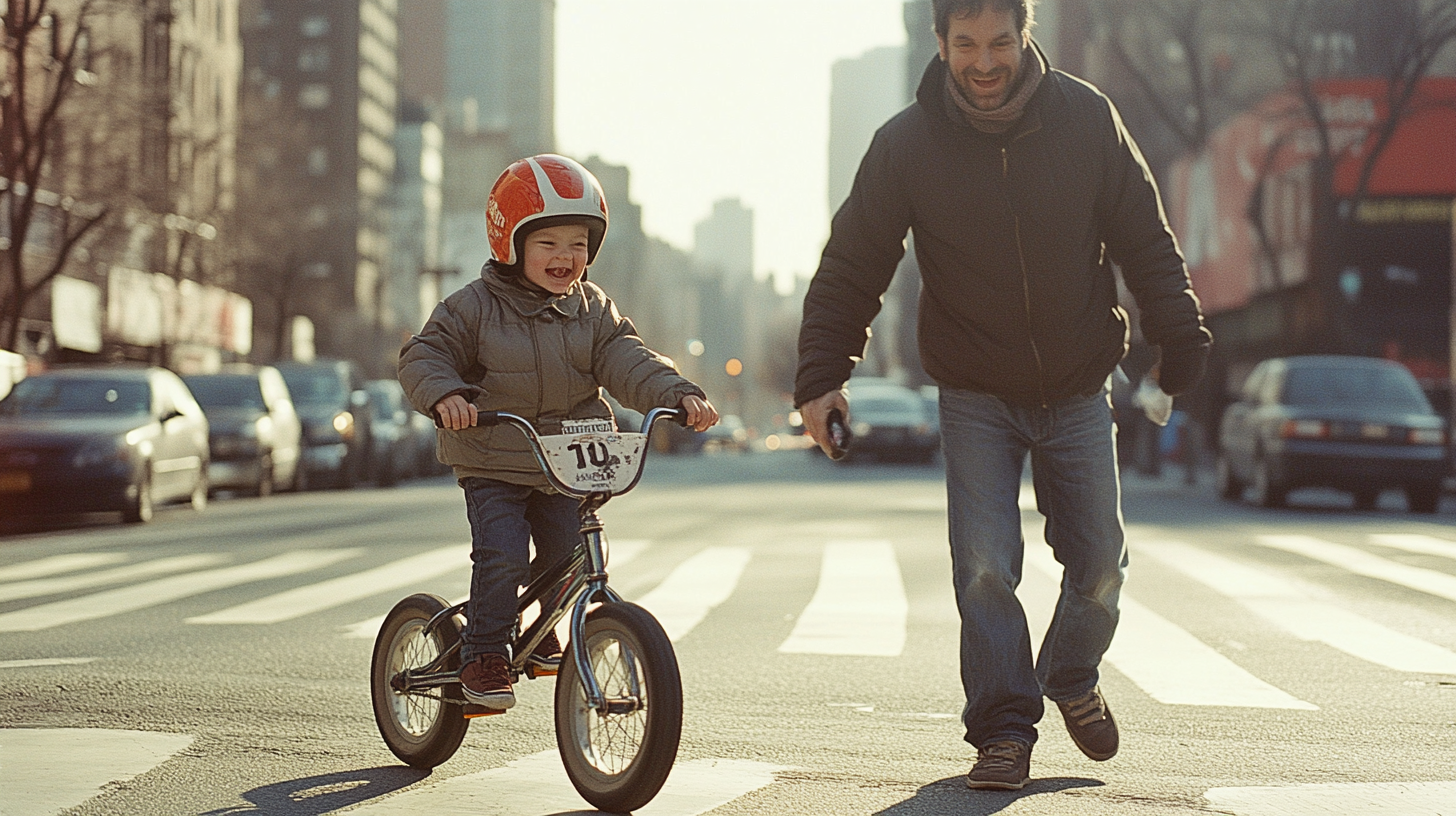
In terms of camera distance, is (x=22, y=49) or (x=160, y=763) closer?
(x=160, y=763)

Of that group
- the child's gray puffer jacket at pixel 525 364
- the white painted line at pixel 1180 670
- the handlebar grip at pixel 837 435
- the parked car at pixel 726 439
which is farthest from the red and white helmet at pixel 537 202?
the parked car at pixel 726 439

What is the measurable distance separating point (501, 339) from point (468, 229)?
465ft

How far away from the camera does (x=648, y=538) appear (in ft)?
51.4

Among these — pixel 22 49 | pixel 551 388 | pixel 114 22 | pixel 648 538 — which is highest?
pixel 114 22

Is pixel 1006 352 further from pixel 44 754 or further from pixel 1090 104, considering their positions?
pixel 44 754

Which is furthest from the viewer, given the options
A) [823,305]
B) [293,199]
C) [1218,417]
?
[293,199]

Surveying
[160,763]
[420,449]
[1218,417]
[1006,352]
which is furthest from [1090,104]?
[1218,417]

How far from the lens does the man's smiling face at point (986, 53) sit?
5445mm

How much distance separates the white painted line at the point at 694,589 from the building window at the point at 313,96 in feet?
351

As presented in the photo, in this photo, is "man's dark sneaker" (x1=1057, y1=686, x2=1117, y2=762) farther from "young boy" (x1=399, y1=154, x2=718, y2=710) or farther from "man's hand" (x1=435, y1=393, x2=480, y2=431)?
"man's hand" (x1=435, y1=393, x2=480, y2=431)

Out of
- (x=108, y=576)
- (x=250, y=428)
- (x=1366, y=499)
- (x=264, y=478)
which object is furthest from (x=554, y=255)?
(x=1366, y=499)

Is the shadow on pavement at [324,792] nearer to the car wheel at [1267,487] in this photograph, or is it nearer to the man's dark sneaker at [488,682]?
the man's dark sneaker at [488,682]

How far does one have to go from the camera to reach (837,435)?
5465 mm

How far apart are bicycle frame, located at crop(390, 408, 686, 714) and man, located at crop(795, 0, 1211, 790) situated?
72 centimetres
